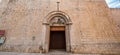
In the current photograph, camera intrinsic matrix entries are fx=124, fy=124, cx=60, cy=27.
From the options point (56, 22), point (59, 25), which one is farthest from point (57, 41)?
point (56, 22)

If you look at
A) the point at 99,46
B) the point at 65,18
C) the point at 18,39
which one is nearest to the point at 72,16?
the point at 65,18

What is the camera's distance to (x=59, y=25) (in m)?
9.70

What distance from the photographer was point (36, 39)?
9.16 metres

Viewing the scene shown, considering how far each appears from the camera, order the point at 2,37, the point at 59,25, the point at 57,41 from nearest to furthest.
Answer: the point at 2,37 → the point at 59,25 → the point at 57,41

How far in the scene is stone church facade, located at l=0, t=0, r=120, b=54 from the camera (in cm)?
893

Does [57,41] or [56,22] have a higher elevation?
[56,22]

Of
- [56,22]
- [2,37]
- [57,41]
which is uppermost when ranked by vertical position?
[56,22]

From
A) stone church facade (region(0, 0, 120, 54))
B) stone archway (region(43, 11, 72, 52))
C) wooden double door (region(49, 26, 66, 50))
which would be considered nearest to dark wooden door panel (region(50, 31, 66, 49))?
wooden double door (region(49, 26, 66, 50))

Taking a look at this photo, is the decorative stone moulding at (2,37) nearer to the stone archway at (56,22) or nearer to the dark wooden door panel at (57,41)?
the stone archway at (56,22)

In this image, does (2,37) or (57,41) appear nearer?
(2,37)

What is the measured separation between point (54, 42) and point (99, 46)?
154 inches

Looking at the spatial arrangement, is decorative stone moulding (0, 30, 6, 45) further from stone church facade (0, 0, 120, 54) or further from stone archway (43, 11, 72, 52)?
stone archway (43, 11, 72, 52)

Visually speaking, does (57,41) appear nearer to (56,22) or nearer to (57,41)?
(57,41)

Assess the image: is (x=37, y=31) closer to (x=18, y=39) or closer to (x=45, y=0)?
(x=18, y=39)
